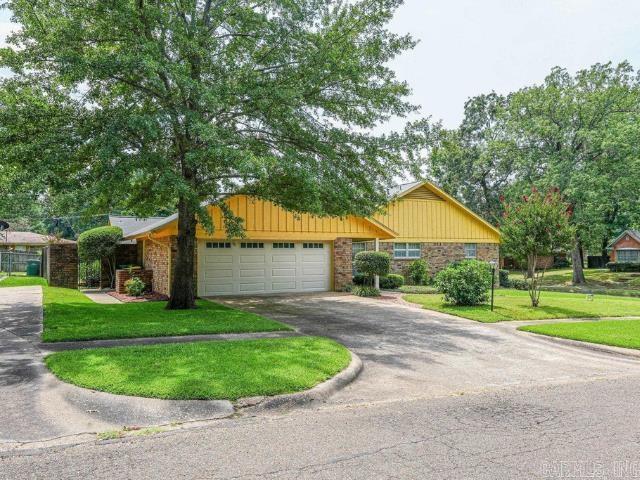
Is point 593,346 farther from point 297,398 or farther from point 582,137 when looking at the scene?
point 582,137

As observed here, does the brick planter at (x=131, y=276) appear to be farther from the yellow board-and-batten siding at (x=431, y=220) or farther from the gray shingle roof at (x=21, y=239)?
the gray shingle roof at (x=21, y=239)

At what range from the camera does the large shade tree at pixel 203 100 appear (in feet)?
34.0

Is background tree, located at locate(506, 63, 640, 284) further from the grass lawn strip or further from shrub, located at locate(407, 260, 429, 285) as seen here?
the grass lawn strip

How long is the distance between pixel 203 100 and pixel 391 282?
1437 centimetres

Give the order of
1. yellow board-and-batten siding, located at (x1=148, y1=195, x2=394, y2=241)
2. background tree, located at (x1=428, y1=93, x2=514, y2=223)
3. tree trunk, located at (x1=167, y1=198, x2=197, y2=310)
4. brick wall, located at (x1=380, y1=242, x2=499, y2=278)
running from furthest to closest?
background tree, located at (x1=428, y1=93, x2=514, y2=223) → brick wall, located at (x1=380, y1=242, x2=499, y2=278) → yellow board-and-batten siding, located at (x1=148, y1=195, x2=394, y2=241) → tree trunk, located at (x1=167, y1=198, x2=197, y2=310)

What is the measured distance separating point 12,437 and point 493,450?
458cm

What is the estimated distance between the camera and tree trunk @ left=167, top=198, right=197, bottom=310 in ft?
44.4

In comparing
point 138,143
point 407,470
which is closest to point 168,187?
point 138,143

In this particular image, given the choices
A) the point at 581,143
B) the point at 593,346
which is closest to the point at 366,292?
the point at 593,346

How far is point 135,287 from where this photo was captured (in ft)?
57.9

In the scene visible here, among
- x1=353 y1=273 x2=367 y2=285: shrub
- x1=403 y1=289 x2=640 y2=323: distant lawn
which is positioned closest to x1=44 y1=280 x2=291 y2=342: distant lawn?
x1=403 y1=289 x2=640 y2=323: distant lawn

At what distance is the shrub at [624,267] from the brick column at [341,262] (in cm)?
3267

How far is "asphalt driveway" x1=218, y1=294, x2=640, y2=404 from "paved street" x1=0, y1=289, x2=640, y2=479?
0.15 feet

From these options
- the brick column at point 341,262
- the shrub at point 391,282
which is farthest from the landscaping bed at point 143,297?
the shrub at point 391,282
